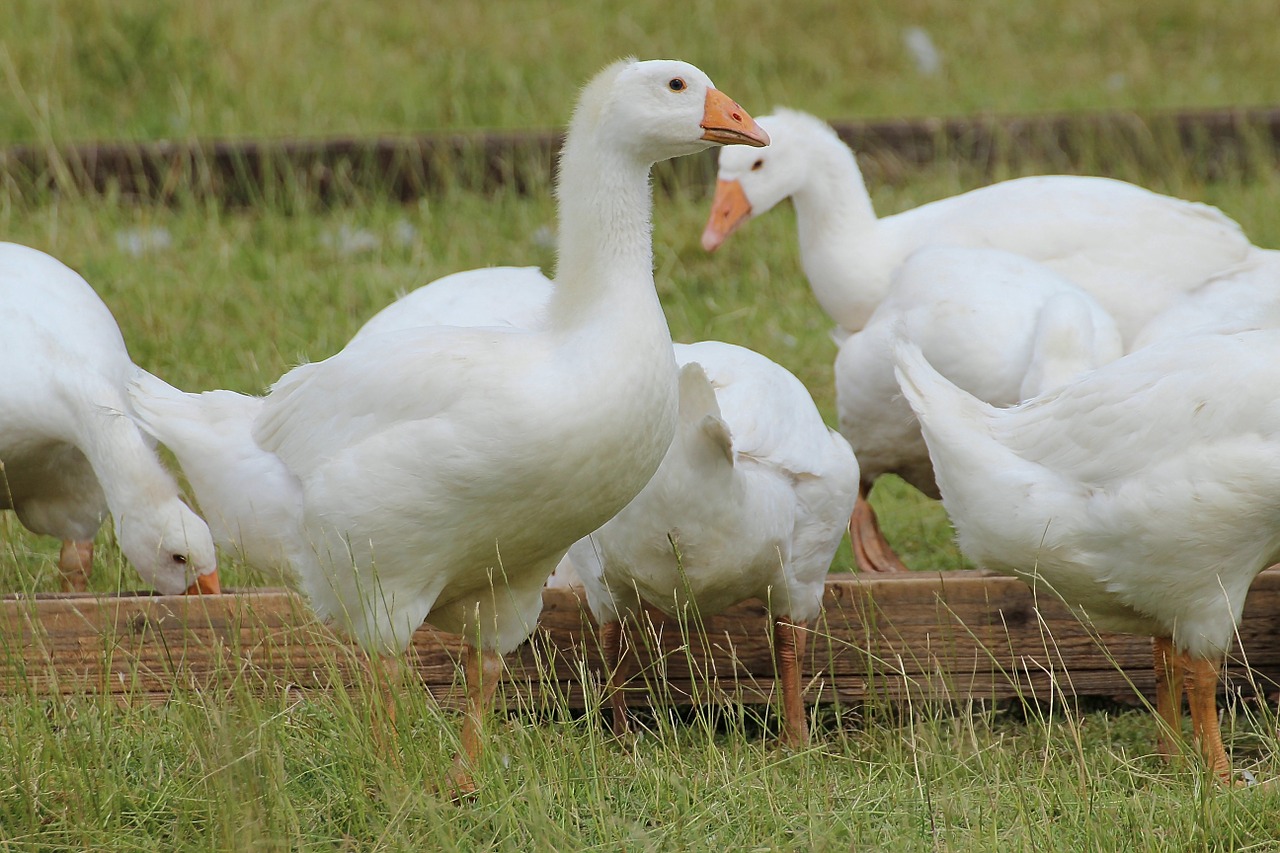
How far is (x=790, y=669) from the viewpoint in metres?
4.14

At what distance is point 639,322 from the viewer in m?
3.25

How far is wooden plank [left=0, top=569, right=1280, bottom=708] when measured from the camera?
3.89 meters

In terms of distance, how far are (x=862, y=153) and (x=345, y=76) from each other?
3.21 meters

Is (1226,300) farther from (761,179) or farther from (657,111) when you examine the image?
(657,111)

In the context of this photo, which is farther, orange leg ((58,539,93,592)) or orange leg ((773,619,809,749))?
orange leg ((58,539,93,592))

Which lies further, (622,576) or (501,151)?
(501,151)

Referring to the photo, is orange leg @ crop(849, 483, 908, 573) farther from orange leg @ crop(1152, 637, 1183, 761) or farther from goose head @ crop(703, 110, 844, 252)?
orange leg @ crop(1152, 637, 1183, 761)

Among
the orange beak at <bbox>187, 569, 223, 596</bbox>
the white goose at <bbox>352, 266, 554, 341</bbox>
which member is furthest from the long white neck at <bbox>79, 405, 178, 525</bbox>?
the white goose at <bbox>352, 266, 554, 341</bbox>

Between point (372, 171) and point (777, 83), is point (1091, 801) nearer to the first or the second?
point (372, 171)

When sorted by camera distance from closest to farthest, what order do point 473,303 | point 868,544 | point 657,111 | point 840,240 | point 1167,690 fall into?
point 657,111 < point 1167,690 < point 473,303 < point 868,544 < point 840,240

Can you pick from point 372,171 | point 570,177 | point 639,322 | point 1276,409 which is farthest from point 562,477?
point 372,171

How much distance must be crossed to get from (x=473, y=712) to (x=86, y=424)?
5.84 ft

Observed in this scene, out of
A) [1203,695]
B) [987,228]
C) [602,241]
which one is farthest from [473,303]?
[1203,695]

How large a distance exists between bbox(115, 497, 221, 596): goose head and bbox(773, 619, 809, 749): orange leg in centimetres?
159
